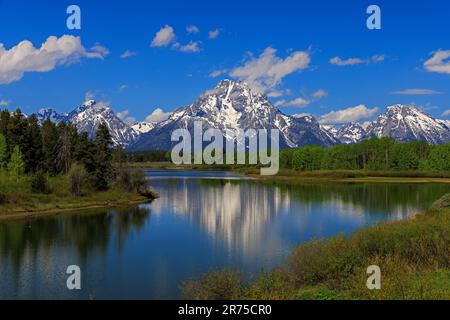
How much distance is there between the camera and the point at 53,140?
11756 cm

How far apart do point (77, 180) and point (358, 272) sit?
6986cm

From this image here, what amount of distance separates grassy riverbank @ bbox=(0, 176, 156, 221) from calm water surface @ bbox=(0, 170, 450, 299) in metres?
5.81

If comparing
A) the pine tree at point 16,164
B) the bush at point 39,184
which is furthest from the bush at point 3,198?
the pine tree at point 16,164

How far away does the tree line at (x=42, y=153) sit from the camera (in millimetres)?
94062

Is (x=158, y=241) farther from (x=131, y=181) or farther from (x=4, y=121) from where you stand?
(x=4, y=121)

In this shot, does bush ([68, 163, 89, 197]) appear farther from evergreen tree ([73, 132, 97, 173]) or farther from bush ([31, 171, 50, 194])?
evergreen tree ([73, 132, 97, 173])

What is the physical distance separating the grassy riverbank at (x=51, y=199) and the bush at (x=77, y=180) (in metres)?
0.89

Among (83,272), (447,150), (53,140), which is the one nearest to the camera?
(83,272)

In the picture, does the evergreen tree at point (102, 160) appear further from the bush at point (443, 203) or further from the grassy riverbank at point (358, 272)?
the grassy riverbank at point (358, 272)

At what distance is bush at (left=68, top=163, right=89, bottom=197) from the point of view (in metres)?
87.2

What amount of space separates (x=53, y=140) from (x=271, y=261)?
3595 inches

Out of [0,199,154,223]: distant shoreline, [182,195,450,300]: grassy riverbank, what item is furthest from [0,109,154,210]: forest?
[182,195,450,300]: grassy riverbank
